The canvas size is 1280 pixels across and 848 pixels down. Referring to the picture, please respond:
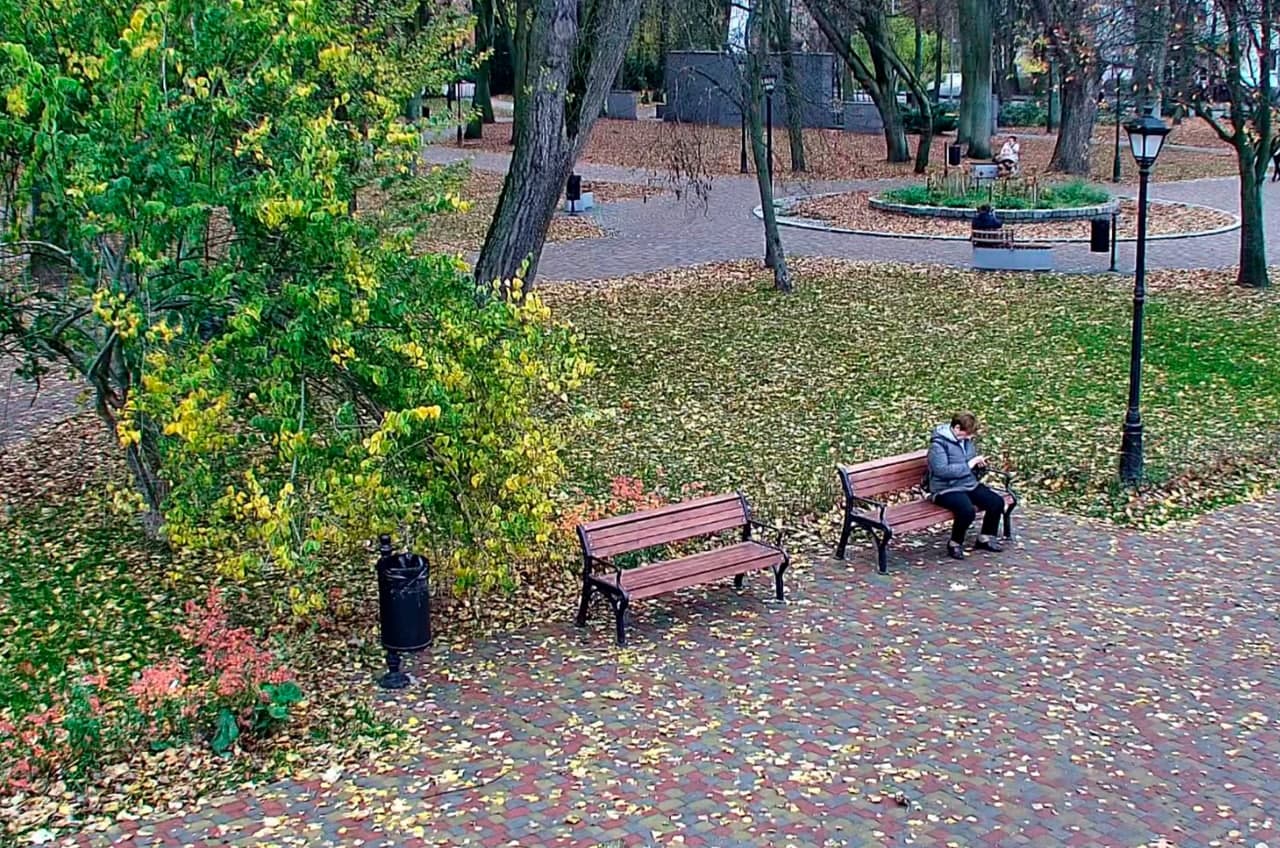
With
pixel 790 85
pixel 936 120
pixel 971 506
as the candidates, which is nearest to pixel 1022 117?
pixel 936 120

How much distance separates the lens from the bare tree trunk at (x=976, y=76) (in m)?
37.5

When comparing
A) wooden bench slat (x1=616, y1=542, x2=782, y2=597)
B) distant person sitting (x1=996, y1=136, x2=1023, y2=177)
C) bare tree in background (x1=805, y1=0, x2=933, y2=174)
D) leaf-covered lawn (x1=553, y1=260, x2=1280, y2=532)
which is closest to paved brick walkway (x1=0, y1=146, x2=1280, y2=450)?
leaf-covered lawn (x1=553, y1=260, x2=1280, y2=532)

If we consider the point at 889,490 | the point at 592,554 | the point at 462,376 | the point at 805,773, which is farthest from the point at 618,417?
the point at 805,773

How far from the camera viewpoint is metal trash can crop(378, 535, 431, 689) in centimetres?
826

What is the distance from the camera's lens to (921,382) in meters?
15.7

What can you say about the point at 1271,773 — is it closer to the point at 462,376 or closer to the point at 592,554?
the point at 592,554

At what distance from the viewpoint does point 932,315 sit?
19.4 m

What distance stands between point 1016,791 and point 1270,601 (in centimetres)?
362

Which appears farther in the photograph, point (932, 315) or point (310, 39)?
point (932, 315)

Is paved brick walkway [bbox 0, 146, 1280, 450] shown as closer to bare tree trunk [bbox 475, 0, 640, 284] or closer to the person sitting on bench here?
bare tree trunk [bbox 475, 0, 640, 284]

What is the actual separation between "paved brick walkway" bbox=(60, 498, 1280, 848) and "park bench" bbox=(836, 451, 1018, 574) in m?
0.35

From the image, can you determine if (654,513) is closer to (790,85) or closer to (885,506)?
(885,506)

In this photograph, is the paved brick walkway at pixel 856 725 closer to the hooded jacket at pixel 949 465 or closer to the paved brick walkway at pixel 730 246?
the hooded jacket at pixel 949 465

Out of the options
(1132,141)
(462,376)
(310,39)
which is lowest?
(462,376)
